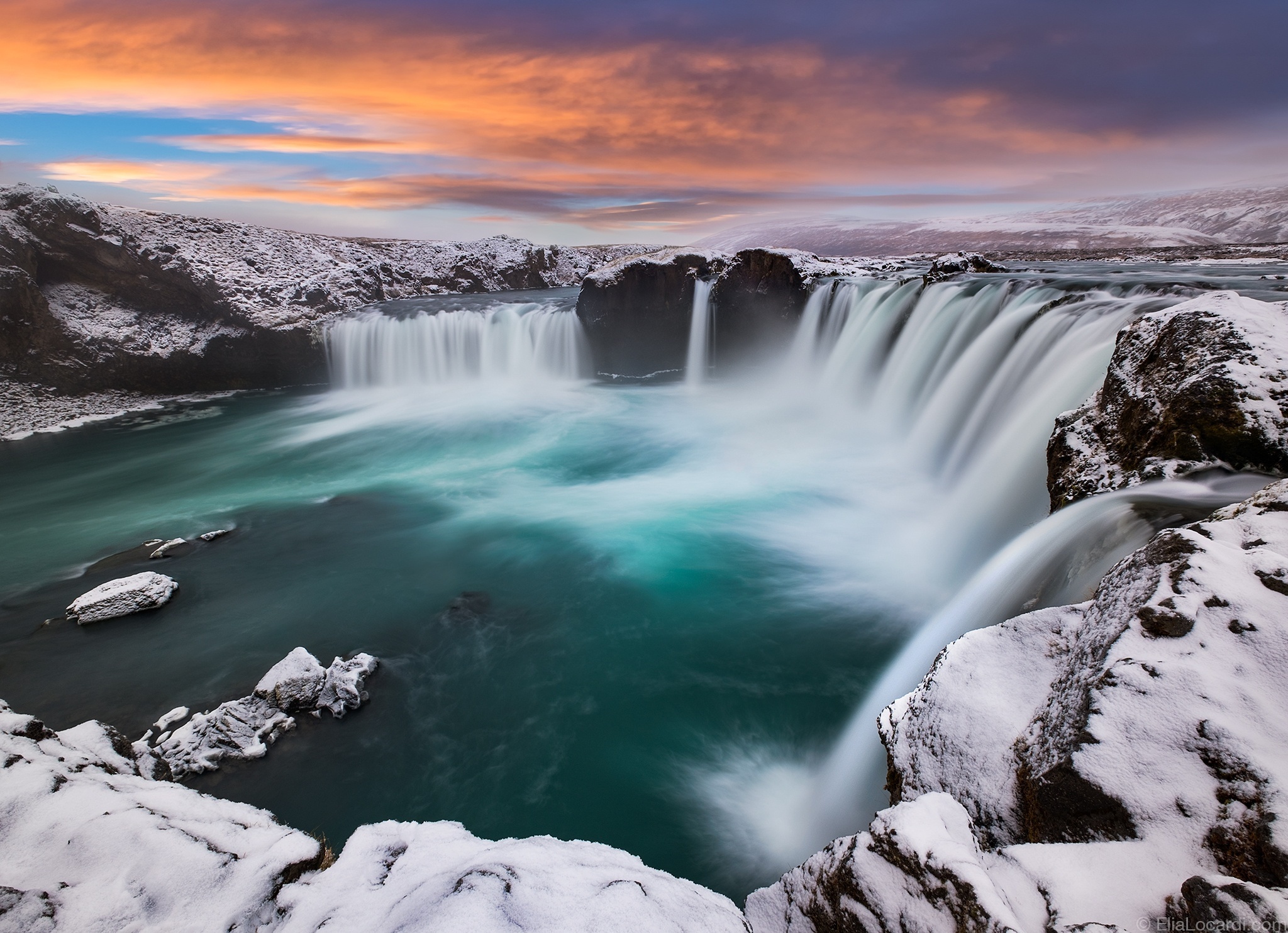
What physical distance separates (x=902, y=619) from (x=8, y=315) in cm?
2806

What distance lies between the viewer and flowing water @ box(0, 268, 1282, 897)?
5.41 m

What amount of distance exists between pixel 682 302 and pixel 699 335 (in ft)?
4.36

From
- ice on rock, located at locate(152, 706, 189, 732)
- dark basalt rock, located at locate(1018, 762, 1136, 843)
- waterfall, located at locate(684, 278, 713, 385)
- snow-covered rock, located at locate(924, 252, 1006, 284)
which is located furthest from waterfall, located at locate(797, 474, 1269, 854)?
waterfall, located at locate(684, 278, 713, 385)

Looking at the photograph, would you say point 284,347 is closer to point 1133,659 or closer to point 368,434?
point 368,434

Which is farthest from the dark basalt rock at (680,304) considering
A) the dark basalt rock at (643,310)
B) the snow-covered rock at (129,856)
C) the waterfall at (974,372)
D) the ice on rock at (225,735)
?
the snow-covered rock at (129,856)

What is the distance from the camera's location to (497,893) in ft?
7.02

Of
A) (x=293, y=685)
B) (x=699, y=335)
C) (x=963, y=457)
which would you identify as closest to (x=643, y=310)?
(x=699, y=335)

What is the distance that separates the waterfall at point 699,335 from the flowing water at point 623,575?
505 centimetres

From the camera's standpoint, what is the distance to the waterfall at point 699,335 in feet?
69.6

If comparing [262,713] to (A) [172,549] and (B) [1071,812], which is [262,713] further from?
(B) [1071,812]

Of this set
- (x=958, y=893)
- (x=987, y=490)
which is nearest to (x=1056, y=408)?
(x=987, y=490)

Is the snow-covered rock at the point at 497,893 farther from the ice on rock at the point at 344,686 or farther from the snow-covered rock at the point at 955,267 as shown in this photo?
the snow-covered rock at the point at 955,267

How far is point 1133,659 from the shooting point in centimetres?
231

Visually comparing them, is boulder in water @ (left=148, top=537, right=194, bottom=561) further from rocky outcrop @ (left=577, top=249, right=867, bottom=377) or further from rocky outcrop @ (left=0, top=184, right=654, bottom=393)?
rocky outcrop @ (left=0, top=184, right=654, bottom=393)
